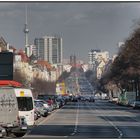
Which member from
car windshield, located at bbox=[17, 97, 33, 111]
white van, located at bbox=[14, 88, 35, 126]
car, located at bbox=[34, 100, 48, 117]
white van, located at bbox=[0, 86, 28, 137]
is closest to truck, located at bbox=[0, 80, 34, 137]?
white van, located at bbox=[0, 86, 28, 137]

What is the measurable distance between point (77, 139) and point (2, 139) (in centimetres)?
330

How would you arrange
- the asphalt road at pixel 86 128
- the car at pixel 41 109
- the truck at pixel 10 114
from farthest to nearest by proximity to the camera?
the car at pixel 41 109 → the asphalt road at pixel 86 128 → the truck at pixel 10 114

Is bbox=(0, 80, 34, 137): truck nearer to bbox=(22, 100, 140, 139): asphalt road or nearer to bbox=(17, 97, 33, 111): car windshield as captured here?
bbox=(17, 97, 33, 111): car windshield

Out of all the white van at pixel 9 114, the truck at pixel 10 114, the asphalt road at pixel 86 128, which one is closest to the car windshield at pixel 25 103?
the truck at pixel 10 114

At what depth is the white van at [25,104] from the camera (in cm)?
3244

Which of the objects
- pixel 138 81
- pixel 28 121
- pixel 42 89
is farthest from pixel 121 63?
pixel 28 121

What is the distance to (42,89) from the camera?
188 meters

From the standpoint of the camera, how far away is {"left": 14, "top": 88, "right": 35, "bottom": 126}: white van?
32.4 meters

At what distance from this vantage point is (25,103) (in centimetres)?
3372

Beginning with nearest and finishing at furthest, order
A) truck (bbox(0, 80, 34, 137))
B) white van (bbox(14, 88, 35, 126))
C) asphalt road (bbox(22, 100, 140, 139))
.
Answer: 1. truck (bbox(0, 80, 34, 137))
2. white van (bbox(14, 88, 35, 126))
3. asphalt road (bbox(22, 100, 140, 139))

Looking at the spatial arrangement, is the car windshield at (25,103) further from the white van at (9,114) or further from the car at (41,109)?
the car at (41,109)

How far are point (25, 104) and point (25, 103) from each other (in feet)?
0.19

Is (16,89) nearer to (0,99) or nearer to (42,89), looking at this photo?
(0,99)

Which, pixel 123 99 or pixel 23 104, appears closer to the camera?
pixel 23 104
